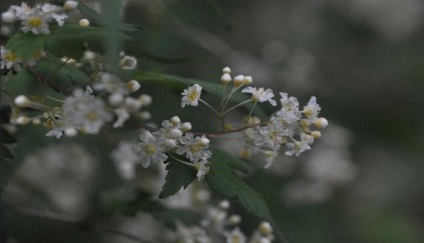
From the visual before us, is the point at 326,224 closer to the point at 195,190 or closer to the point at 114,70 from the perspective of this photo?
the point at 195,190

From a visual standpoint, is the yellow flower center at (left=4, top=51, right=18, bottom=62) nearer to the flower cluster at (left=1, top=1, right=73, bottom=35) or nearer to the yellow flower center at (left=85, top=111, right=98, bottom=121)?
the flower cluster at (left=1, top=1, right=73, bottom=35)

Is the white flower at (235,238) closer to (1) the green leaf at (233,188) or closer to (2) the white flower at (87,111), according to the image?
(1) the green leaf at (233,188)

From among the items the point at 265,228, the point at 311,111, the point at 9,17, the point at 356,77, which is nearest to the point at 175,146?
the point at 311,111

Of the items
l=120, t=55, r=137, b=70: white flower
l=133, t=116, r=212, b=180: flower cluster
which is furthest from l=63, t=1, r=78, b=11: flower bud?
l=133, t=116, r=212, b=180: flower cluster

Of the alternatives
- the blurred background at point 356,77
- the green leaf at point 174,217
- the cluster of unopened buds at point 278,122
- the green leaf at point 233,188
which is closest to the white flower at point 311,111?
the cluster of unopened buds at point 278,122

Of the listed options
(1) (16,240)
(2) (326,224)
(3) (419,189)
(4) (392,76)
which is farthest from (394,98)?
(1) (16,240)

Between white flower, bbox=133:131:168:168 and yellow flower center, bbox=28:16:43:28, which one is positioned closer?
yellow flower center, bbox=28:16:43:28

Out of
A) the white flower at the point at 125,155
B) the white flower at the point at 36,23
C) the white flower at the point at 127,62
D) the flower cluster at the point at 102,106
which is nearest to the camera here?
the flower cluster at the point at 102,106
